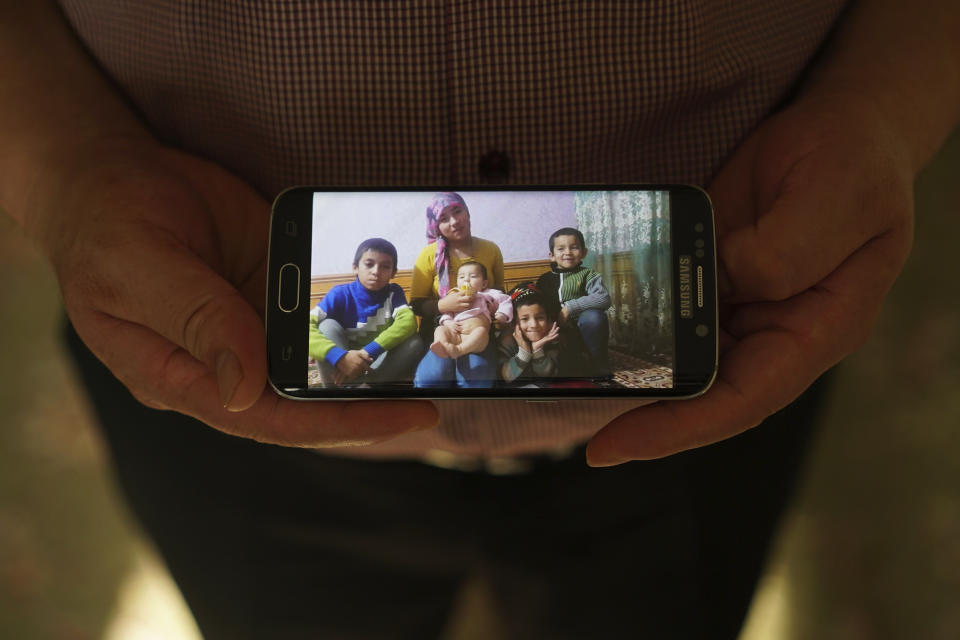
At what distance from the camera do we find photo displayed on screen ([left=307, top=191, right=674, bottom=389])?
1.60 ft

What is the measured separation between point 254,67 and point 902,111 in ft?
1.62

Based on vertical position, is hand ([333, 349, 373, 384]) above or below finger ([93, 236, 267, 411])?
below

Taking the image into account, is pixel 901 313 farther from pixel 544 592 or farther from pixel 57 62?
pixel 57 62

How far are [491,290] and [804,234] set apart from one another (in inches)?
8.5

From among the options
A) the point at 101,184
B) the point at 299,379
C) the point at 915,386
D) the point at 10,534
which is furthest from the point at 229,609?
the point at 915,386

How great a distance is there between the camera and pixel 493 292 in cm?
49

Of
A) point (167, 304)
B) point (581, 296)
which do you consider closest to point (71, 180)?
point (167, 304)

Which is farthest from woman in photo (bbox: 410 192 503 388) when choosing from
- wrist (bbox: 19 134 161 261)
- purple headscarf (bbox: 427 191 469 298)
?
wrist (bbox: 19 134 161 261)

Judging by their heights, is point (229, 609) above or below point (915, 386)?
below

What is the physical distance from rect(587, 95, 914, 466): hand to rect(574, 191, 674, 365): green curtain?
0.04 metres

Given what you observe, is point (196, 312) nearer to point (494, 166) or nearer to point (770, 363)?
point (494, 166)

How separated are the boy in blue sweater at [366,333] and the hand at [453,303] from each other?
0.02 meters

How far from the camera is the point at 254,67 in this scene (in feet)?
1.58

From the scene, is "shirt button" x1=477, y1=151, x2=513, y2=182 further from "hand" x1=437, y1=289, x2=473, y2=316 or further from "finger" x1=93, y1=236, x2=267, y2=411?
"finger" x1=93, y1=236, x2=267, y2=411
